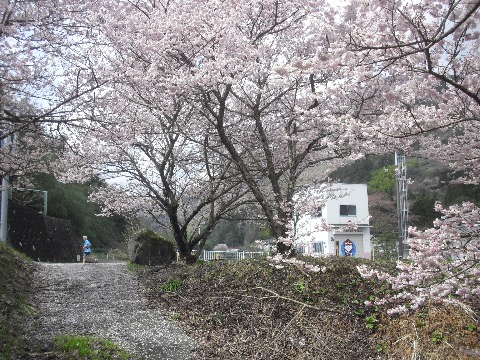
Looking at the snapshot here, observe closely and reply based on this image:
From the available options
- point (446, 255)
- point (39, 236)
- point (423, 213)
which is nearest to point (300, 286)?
point (446, 255)

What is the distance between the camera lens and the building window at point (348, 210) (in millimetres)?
32406

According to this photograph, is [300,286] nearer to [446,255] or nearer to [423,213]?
[446,255]

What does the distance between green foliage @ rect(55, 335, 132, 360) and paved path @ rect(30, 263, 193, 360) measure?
193 mm

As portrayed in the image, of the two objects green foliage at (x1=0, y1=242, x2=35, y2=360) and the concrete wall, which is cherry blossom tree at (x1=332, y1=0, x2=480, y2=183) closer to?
green foliage at (x1=0, y1=242, x2=35, y2=360)

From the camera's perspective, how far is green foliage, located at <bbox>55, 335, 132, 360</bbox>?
4.32 metres

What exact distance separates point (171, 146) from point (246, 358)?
20.2ft

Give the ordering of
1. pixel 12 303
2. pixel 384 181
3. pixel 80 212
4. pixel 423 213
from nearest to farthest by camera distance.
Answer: pixel 12 303 → pixel 423 213 → pixel 80 212 → pixel 384 181

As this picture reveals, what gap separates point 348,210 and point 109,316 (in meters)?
28.3

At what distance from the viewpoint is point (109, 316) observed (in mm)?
6105

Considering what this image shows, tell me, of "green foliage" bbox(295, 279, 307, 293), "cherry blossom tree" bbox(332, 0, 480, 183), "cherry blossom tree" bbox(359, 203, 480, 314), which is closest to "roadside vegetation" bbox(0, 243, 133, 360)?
"green foliage" bbox(295, 279, 307, 293)

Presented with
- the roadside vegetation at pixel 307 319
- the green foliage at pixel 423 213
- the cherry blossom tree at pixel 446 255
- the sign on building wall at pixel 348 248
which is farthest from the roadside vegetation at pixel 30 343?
the green foliage at pixel 423 213

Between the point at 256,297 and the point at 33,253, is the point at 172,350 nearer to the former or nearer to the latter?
the point at 256,297

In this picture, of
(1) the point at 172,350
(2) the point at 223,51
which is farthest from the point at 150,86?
(1) the point at 172,350

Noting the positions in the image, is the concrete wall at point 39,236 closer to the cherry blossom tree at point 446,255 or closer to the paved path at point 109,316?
the paved path at point 109,316
